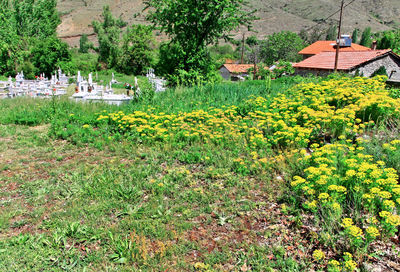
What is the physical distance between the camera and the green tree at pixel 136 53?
109ft

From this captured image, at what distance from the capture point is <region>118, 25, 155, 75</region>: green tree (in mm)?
33156

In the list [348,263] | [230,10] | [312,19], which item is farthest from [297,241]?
[312,19]

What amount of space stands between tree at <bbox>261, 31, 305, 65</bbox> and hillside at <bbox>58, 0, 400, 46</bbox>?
82.2 ft

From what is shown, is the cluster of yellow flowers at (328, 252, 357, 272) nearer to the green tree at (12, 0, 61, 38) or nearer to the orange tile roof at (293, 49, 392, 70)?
the orange tile roof at (293, 49, 392, 70)

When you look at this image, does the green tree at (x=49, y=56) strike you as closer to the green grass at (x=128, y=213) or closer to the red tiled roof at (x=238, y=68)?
the red tiled roof at (x=238, y=68)

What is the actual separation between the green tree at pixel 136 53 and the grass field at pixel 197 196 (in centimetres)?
2784

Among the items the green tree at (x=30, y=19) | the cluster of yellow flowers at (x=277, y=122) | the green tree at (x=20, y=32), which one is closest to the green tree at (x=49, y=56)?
the green tree at (x=20, y=32)

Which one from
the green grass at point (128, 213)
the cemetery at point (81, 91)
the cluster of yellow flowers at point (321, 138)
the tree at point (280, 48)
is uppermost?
the tree at point (280, 48)

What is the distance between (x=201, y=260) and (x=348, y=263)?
1.49 meters

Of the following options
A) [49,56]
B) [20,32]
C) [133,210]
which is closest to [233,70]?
[49,56]

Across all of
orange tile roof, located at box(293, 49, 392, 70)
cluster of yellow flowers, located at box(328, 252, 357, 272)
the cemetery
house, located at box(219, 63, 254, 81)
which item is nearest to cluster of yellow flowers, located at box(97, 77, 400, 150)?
cluster of yellow flowers, located at box(328, 252, 357, 272)

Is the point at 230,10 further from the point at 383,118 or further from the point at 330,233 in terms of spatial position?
the point at 330,233

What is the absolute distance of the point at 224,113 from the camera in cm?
772

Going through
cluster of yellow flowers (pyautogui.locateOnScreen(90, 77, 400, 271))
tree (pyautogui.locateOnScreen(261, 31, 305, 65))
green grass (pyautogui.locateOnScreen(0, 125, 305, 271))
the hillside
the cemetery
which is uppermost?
the hillside
